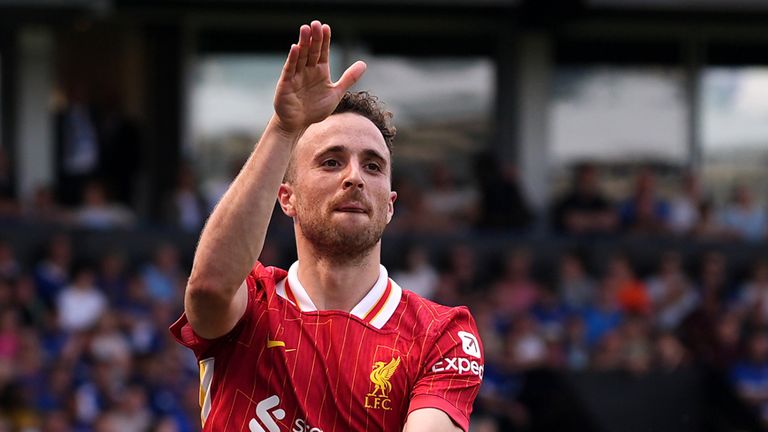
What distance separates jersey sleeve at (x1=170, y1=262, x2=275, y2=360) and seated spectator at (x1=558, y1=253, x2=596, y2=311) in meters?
10.2

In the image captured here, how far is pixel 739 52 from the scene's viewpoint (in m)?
18.0

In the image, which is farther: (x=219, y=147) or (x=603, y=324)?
(x=219, y=147)

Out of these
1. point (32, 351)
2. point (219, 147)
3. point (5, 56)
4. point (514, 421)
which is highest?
point (5, 56)

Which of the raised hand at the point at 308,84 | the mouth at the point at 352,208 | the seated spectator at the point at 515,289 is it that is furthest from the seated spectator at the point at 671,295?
the raised hand at the point at 308,84

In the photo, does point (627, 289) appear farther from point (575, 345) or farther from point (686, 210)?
point (686, 210)

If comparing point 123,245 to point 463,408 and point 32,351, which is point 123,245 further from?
point 463,408

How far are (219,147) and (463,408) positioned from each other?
13.1 meters

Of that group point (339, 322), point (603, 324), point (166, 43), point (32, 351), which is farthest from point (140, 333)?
point (339, 322)

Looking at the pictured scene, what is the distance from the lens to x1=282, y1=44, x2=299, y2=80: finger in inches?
148

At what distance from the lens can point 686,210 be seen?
16078mm

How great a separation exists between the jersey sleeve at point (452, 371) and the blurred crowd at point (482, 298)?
7.38 meters

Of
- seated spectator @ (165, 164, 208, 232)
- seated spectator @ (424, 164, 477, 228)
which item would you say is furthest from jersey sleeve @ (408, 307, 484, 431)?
seated spectator @ (424, 164, 477, 228)

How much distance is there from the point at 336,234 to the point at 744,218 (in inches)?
517

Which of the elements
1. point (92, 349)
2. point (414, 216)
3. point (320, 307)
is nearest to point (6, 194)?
point (92, 349)
